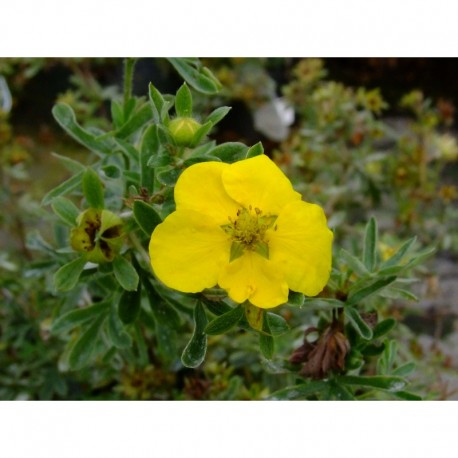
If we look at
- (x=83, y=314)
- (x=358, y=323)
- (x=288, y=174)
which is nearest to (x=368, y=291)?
(x=358, y=323)

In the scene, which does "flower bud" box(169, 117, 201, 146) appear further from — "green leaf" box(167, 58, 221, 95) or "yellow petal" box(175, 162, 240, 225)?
"green leaf" box(167, 58, 221, 95)

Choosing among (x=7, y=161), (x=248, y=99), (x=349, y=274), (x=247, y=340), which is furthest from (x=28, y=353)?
(x=248, y=99)

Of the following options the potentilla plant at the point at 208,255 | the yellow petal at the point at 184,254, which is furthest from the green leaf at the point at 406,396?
the yellow petal at the point at 184,254

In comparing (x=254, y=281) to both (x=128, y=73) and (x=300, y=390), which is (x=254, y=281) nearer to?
(x=300, y=390)

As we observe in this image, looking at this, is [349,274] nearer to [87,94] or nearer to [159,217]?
[159,217]

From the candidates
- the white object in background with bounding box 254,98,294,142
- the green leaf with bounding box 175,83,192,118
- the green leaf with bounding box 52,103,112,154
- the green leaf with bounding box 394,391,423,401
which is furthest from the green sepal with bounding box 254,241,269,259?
the white object in background with bounding box 254,98,294,142

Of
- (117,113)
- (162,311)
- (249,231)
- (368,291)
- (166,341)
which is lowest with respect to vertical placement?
(166,341)
